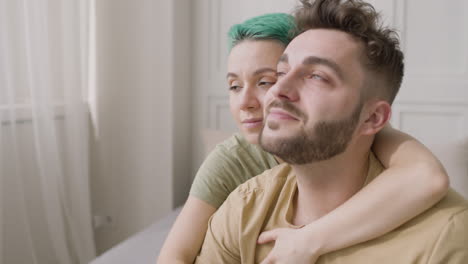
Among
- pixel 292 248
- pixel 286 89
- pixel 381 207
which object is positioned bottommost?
pixel 292 248

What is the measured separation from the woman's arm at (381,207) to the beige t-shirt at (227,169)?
0.40m

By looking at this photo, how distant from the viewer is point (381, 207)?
2.97ft

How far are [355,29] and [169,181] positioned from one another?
170 centimetres

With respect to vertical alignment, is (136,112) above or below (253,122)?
below

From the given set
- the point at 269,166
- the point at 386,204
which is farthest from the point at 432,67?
the point at 386,204

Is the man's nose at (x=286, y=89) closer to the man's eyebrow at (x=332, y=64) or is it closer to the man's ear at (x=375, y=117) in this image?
the man's eyebrow at (x=332, y=64)

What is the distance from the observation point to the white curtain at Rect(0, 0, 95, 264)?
185 cm

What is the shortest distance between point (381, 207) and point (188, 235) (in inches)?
21.5

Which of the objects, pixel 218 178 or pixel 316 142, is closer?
pixel 316 142

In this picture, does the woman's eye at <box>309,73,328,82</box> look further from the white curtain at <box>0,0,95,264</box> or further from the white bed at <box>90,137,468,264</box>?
the white curtain at <box>0,0,95,264</box>

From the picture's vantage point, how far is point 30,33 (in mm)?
1884

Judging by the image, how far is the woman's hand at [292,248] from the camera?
939 mm

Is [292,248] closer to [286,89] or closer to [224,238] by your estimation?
[224,238]

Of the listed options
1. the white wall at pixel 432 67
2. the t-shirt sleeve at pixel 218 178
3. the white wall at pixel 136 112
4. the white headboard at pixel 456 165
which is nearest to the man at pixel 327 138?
the t-shirt sleeve at pixel 218 178
